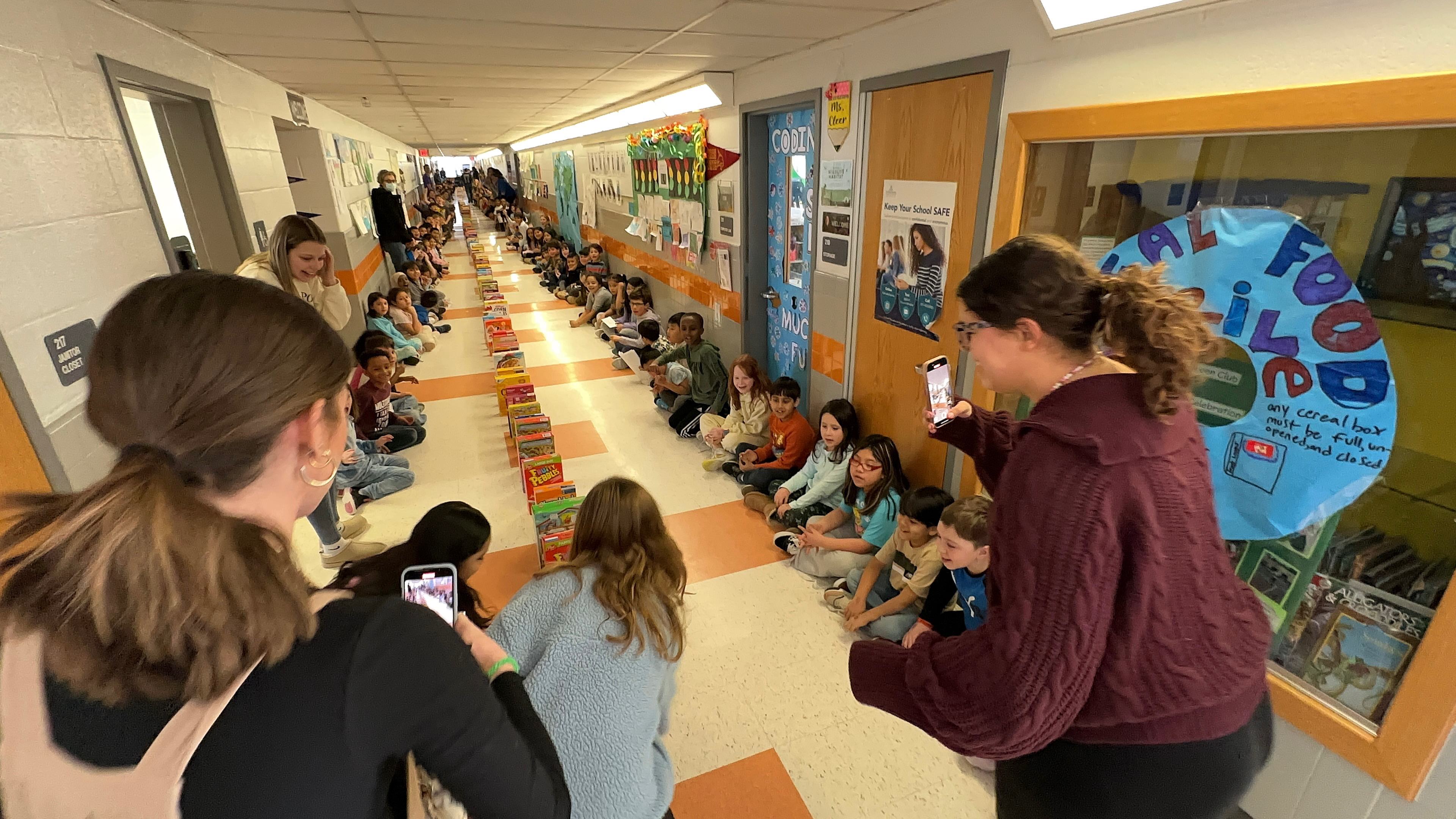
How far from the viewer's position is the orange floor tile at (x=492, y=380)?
5.72 metres

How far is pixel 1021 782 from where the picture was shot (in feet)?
3.96

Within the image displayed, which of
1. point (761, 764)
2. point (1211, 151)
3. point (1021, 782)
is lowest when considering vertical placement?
point (761, 764)

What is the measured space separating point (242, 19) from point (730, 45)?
7.31 ft

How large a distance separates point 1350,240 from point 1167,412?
1076 millimetres

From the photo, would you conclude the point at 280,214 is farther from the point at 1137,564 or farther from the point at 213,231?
the point at 1137,564

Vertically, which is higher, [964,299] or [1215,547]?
[964,299]

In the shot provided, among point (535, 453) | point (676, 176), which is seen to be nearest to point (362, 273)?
point (676, 176)

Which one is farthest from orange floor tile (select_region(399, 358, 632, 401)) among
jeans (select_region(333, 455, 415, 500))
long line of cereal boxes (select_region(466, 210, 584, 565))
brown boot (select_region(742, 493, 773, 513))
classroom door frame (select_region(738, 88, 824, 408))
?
brown boot (select_region(742, 493, 773, 513))

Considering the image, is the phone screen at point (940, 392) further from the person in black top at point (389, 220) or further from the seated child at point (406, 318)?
the person in black top at point (389, 220)

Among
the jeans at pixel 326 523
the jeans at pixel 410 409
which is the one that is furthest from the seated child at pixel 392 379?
the jeans at pixel 326 523

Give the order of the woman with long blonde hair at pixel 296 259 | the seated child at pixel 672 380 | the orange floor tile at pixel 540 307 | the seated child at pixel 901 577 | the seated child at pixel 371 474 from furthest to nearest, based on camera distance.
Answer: the orange floor tile at pixel 540 307 → the seated child at pixel 672 380 → the seated child at pixel 371 474 → the woman with long blonde hair at pixel 296 259 → the seated child at pixel 901 577

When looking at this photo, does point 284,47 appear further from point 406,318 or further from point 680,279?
point 406,318

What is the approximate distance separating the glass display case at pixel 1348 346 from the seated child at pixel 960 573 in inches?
28.3

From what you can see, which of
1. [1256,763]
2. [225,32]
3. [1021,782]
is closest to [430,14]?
[225,32]
